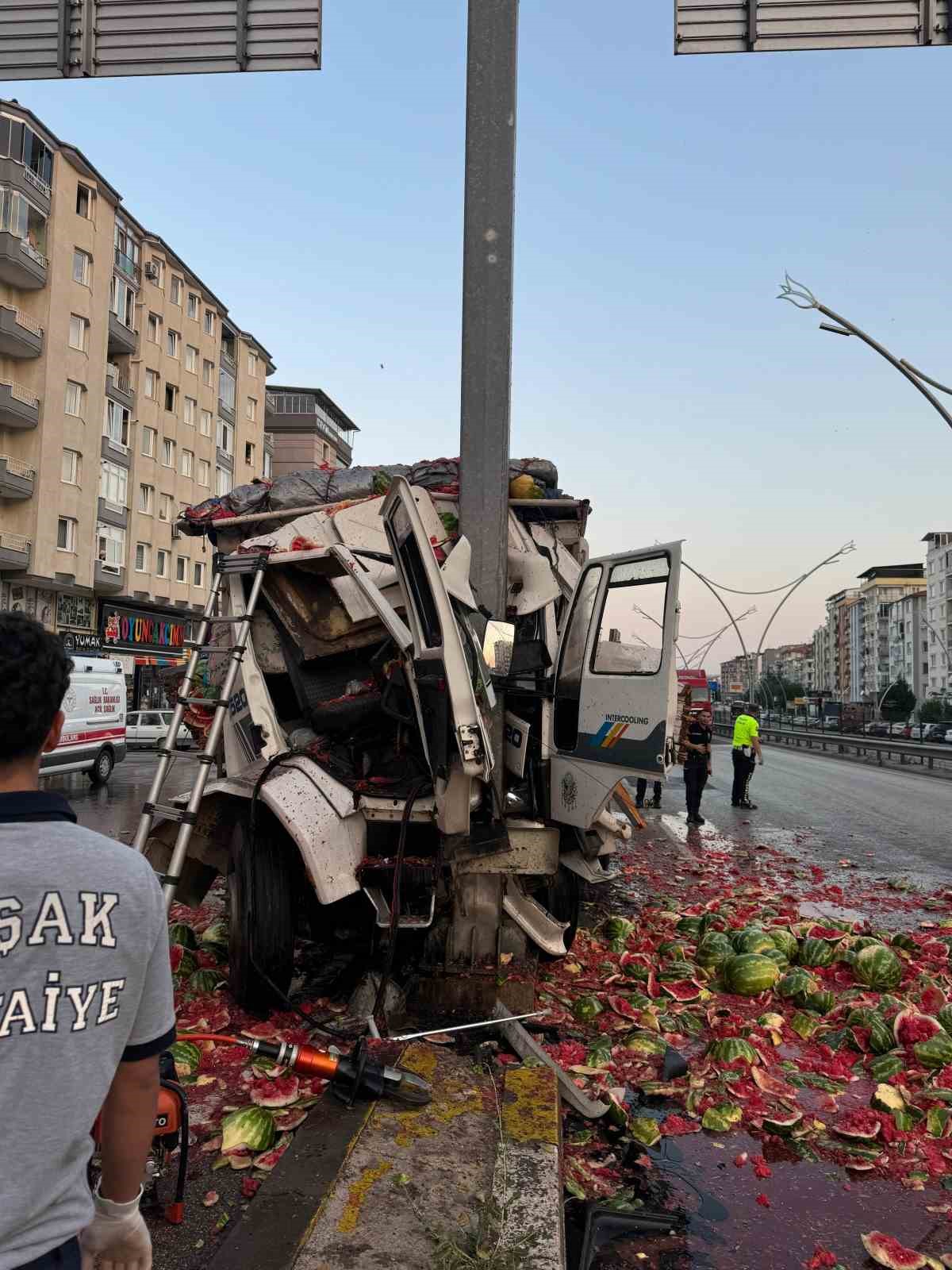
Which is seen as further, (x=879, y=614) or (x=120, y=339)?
(x=879, y=614)

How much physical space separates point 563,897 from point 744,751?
1231 centimetres

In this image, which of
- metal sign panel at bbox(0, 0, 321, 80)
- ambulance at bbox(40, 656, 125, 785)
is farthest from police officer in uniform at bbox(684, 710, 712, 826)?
ambulance at bbox(40, 656, 125, 785)

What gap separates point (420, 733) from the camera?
5.47m

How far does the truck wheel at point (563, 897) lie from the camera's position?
6676 mm

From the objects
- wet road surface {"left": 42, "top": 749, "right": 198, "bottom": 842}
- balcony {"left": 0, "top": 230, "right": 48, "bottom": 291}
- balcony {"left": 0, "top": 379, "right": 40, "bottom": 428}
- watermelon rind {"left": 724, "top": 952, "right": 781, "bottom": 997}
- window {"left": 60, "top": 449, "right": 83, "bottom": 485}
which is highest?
balcony {"left": 0, "top": 230, "right": 48, "bottom": 291}

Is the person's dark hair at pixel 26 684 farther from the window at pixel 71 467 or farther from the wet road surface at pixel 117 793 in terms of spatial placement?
the window at pixel 71 467

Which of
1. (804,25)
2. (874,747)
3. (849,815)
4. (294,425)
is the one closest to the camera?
(804,25)

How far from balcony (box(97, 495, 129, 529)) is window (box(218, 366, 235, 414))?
13647 mm

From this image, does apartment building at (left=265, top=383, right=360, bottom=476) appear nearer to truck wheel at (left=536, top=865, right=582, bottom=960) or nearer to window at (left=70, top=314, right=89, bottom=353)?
window at (left=70, top=314, right=89, bottom=353)

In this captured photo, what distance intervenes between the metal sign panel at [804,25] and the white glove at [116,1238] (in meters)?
7.42

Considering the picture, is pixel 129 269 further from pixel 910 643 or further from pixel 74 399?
pixel 910 643

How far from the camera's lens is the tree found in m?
116

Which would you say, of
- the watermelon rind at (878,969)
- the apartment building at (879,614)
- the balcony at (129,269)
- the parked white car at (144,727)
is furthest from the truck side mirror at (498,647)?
the apartment building at (879,614)

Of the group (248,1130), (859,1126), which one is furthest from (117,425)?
(859,1126)
